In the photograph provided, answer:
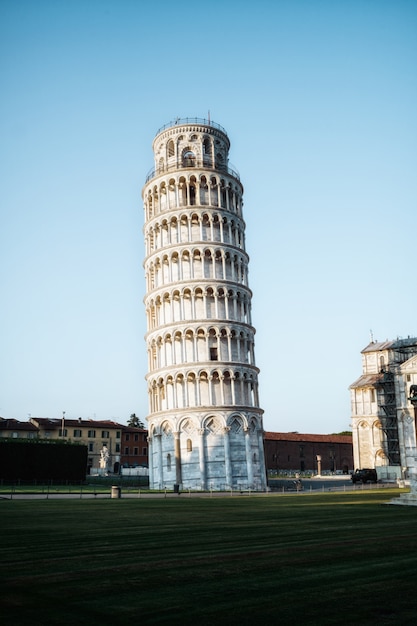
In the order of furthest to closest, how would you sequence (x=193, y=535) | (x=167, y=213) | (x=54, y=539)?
1. (x=167, y=213)
2. (x=193, y=535)
3. (x=54, y=539)

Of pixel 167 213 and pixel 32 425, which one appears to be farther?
pixel 32 425

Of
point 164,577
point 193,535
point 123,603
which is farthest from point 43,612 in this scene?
point 193,535

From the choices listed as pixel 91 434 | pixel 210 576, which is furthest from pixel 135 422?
pixel 210 576

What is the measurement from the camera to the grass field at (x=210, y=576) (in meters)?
6.68

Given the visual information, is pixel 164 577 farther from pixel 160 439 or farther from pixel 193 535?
pixel 160 439

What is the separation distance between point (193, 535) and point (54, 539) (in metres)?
3.24

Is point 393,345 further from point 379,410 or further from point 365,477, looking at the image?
point 365,477

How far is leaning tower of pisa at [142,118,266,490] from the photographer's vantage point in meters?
59.1

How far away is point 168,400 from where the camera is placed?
61.4 m

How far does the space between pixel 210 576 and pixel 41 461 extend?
63.6 m

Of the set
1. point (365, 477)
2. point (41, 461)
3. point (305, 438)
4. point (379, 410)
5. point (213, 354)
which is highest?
point (213, 354)

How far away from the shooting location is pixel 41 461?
67875 millimetres

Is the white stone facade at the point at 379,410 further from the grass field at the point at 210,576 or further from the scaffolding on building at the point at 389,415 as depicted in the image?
the grass field at the point at 210,576

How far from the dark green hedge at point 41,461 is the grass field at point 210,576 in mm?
54040
